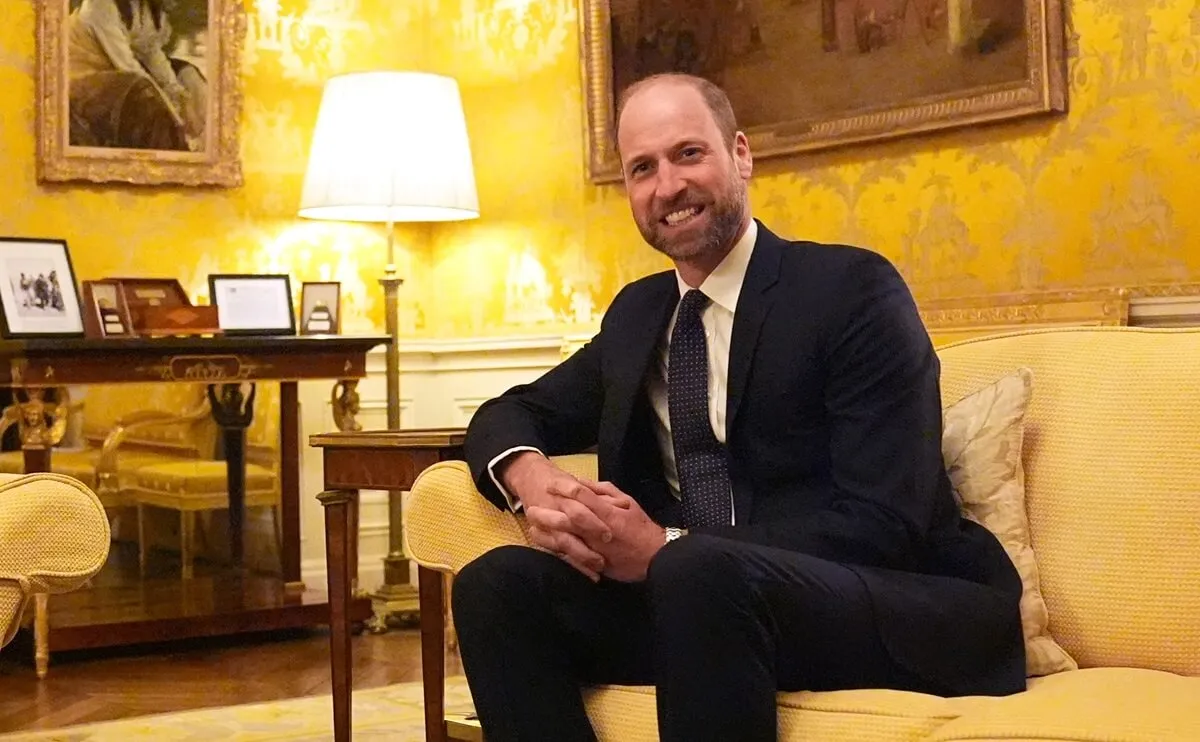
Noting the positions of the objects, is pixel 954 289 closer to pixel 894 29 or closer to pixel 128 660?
pixel 894 29

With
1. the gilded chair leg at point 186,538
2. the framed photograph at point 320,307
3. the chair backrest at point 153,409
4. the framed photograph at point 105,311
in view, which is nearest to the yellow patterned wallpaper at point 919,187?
the framed photograph at point 320,307

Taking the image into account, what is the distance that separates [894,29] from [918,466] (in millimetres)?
2203

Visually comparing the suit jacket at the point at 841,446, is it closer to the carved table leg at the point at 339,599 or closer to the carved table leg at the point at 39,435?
the carved table leg at the point at 339,599

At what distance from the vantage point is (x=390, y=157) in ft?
15.7

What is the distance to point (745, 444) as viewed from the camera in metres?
2.20

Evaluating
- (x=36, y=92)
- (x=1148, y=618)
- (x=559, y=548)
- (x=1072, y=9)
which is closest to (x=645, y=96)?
(x=559, y=548)

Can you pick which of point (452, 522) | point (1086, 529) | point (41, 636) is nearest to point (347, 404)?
point (41, 636)

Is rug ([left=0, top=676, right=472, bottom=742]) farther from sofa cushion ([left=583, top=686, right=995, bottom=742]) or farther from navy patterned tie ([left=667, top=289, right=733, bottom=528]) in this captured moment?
sofa cushion ([left=583, top=686, right=995, bottom=742])

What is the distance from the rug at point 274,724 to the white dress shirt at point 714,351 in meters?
1.28

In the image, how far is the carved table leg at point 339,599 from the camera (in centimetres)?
288

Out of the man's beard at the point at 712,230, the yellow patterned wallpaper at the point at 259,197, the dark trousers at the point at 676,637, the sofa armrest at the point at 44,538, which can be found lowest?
the dark trousers at the point at 676,637

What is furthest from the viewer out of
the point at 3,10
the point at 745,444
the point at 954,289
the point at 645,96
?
the point at 3,10

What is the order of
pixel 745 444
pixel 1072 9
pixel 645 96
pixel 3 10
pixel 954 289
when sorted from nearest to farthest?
pixel 745 444 < pixel 645 96 < pixel 1072 9 < pixel 954 289 < pixel 3 10

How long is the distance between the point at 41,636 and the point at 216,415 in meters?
0.97
